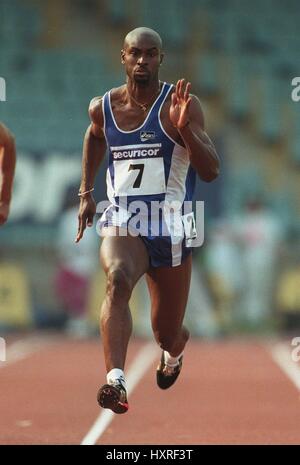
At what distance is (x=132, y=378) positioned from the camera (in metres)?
12.5

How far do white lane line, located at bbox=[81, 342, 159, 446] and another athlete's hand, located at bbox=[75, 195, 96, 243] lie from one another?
54.3 inches

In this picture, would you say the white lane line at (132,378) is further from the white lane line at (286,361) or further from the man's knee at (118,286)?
the white lane line at (286,361)

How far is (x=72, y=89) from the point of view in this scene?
2103 cm

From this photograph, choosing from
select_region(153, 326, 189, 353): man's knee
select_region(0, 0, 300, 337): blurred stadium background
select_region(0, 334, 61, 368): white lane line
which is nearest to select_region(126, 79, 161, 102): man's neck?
select_region(153, 326, 189, 353): man's knee

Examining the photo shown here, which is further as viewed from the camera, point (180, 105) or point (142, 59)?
point (142, 59)

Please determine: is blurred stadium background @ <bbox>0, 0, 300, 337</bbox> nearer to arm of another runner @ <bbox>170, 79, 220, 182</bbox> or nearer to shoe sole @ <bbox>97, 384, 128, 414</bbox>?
arm of another runner @ <bbox>170, 79, 220, 182</bbox>

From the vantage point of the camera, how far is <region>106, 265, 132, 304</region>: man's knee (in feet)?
22.0

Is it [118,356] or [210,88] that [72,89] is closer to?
[210,88]

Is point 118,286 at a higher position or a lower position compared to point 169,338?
higher

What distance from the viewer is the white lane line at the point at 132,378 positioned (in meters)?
8.16

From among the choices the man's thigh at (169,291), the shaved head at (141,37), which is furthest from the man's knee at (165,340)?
the shaved head at (141,37)

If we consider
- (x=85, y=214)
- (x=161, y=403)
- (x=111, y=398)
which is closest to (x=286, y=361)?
(x=161, y=403)

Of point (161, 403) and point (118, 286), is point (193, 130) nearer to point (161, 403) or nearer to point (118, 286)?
point (118, 286)

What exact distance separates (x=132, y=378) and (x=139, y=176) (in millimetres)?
5579
